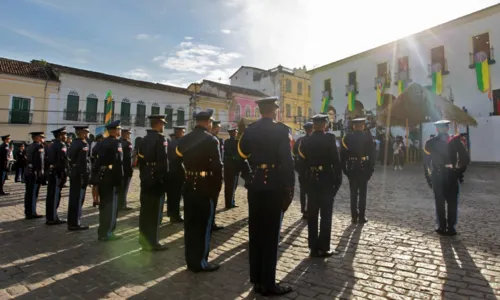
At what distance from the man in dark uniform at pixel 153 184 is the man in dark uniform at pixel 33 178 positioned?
3.72 metres

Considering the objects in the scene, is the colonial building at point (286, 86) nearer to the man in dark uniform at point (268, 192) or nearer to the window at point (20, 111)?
the window at point (20, 111)

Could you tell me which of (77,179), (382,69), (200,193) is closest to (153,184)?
(200,193)

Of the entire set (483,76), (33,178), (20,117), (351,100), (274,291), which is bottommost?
(274,291)

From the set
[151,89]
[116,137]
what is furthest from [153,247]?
[151,89]

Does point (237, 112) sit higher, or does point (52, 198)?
point (237, 112)

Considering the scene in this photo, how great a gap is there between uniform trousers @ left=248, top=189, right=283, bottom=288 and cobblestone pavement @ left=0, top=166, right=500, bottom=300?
1.07 ft

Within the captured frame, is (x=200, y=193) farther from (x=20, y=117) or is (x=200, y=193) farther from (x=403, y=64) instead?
(x=20, y=117)

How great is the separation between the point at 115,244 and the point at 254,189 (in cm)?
303

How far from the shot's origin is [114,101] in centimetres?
2978

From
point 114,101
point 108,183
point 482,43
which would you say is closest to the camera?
point 108,183

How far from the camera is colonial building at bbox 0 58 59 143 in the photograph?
2362 cm

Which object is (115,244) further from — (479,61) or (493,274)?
(479,61)

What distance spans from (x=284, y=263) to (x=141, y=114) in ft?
100

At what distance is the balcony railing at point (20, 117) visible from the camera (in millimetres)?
23984
